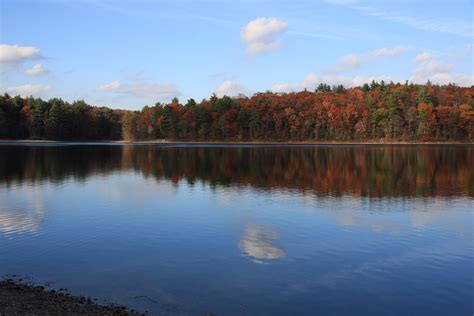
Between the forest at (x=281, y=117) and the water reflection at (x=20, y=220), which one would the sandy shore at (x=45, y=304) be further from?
the forest at (x=281, y=117)

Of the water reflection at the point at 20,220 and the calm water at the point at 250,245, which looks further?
the water reflection at the point at 20,220

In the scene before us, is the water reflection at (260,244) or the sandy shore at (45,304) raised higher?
the sandy shore at (45,304)

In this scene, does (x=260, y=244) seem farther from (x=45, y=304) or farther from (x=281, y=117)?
(x=281, y=117)

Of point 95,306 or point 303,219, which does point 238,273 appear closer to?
point 95,306

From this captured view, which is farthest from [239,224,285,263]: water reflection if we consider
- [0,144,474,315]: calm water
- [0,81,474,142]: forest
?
[0,81,474,142]: forest

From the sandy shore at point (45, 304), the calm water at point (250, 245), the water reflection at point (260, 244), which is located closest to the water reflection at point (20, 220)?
the calm water at point (250, 245)

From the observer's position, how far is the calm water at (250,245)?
40.1ft

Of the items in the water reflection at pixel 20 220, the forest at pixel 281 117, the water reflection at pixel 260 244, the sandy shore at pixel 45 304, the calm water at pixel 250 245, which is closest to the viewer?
the sandy shore at pixel 45 304

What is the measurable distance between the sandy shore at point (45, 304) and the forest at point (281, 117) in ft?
404

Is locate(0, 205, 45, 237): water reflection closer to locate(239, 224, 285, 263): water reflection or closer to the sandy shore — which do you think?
the sandy shore

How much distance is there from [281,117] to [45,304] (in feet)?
425

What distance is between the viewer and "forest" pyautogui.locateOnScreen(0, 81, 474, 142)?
4990 inches

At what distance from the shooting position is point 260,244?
17891 millimetres

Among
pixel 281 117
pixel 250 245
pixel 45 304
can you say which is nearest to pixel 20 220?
pixel 250 245
